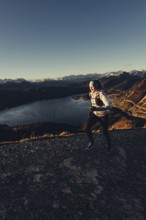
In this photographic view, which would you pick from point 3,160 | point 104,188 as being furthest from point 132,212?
point 3,160

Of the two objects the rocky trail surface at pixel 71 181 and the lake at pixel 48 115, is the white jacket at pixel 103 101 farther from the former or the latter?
the lake at pixel 48 115

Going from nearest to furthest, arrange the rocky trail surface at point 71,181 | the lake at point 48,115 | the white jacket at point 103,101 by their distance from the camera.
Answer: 1. the rocky trail surface at point 71,181
2. the white jacket at point 103,101
3. the lake at point 48,115

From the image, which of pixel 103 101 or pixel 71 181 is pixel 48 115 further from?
pixel 71 181

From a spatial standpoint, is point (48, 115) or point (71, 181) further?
point (48, 115)

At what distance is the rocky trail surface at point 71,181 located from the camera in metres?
7.00

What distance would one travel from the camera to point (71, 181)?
8.23m

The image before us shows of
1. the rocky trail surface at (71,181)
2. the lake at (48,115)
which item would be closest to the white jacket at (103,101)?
the rocky trail surface at (71,181)

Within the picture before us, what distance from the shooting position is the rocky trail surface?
7.00 m

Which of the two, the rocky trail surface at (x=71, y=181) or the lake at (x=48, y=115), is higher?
the rocky trail surface at (x=71, y=181)

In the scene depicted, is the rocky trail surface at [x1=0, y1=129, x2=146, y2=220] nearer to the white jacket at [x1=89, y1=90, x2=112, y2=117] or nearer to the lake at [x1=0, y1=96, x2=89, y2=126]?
the white jacket at [x1=89, y1=90, x2=112, y2=117]

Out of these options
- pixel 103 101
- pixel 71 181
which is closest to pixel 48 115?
pixel 103 101

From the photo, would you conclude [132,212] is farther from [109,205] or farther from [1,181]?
[1,181]

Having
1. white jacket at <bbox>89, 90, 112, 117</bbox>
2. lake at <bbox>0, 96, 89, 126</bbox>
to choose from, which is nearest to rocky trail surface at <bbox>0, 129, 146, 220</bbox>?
white jacket at <bbox>89, 90, 112, 117</bbox>

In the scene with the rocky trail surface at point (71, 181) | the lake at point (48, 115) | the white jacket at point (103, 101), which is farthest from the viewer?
the lake at point (48, 115)
